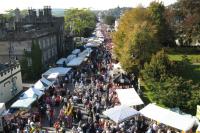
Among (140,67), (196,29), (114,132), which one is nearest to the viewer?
(114,132)

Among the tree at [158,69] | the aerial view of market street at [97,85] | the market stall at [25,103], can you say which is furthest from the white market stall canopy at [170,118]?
the market stall at [25,103]

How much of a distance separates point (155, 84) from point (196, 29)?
34.7 meters

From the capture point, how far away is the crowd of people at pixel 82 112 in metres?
23.8

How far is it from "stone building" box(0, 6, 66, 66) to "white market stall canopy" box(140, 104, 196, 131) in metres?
24.1

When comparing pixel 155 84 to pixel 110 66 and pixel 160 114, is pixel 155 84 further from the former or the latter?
pixel 110 66

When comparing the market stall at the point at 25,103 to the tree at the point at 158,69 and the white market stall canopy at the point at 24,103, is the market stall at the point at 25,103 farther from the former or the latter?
the tree at the point at 158,69

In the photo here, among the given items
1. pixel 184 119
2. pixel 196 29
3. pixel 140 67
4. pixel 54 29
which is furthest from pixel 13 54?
pixel 196 29

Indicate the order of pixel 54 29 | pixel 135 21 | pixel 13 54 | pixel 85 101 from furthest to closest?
pixel 54 29 → pixel 135 21 → pixel 13 54 → pixel 85 101

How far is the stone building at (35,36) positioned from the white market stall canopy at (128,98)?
18990 mm

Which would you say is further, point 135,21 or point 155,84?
point 135,21

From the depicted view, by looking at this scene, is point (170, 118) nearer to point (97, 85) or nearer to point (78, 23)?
point (97, 85)

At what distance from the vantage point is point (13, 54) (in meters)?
44.9

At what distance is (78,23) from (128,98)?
236 feet

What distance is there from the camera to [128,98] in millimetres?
28812
